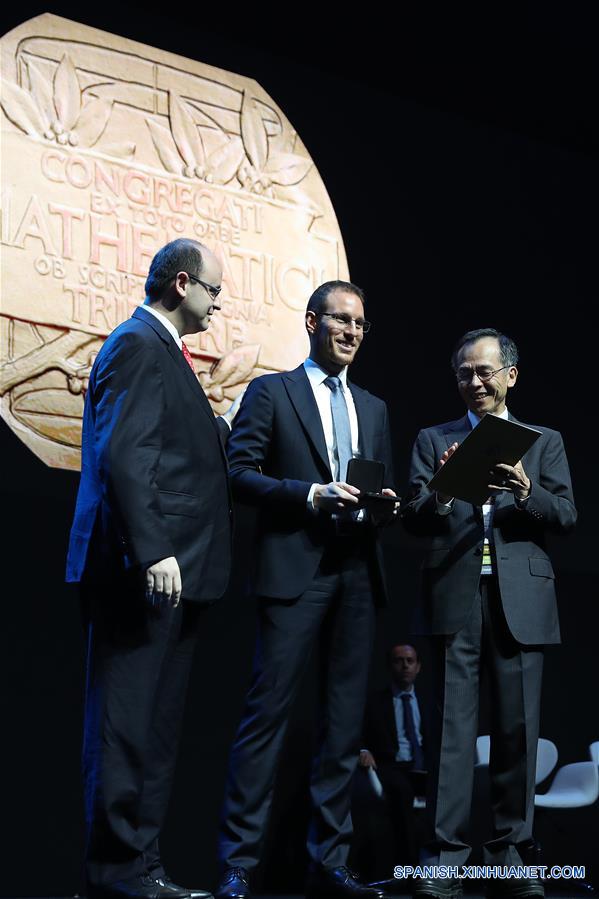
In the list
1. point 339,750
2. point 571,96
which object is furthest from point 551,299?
point 339,750

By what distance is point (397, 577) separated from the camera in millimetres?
5328

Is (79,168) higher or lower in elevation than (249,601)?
higher

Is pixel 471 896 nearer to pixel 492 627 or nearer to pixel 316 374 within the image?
pixel 492 627

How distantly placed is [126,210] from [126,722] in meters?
2.52

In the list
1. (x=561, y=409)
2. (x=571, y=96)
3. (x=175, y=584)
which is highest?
(x=571, y=96)

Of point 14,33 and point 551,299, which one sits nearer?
point 14,33

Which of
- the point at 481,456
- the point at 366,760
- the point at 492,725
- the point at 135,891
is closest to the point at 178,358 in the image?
the point at 481,456

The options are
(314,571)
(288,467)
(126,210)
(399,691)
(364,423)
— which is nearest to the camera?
(314,571)

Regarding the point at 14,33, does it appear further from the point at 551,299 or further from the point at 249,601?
the point at 551,299

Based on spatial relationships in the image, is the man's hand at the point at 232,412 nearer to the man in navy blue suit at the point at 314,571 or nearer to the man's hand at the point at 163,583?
the man in navy blue suit at the point at 314,571

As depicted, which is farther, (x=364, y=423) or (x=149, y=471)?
(x=364, y=423)

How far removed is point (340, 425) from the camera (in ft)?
11.4

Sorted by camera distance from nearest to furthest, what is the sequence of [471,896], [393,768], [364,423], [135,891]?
[135,891]
[364,423]
[471,896]
[393,768]

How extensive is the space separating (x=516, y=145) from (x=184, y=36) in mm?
1916
